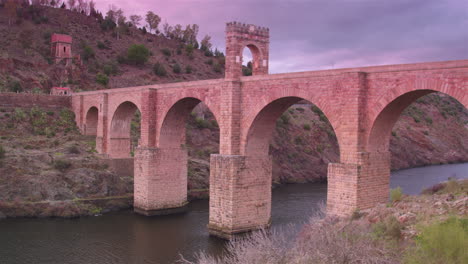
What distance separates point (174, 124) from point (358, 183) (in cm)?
1174

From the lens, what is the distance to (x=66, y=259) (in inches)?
617

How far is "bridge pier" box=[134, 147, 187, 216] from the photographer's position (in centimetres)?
2195

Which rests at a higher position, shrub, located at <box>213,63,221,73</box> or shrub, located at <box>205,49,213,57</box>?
shrub, located at <box>205,49,213,57</box>

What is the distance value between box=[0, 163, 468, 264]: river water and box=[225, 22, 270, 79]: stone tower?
6239mm

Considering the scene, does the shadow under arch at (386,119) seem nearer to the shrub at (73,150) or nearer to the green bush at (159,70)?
the shrub at (73,150)

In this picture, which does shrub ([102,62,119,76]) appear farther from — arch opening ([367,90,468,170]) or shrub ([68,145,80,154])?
arch opening ([367,90,468,170])

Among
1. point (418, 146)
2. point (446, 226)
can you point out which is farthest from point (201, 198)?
point (418, 146)

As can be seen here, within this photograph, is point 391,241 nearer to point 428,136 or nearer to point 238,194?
point 238,194

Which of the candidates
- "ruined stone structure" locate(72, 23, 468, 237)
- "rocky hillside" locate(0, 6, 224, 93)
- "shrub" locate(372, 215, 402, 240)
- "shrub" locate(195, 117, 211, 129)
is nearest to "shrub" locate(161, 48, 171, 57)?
"rocky hillside" locate(0, 6, 224, 93)

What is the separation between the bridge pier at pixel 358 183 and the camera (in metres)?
12.9

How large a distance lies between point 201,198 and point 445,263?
20.8 metres

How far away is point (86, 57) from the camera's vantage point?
5309cm

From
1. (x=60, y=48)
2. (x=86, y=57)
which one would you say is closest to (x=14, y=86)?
(x=60, y=48)

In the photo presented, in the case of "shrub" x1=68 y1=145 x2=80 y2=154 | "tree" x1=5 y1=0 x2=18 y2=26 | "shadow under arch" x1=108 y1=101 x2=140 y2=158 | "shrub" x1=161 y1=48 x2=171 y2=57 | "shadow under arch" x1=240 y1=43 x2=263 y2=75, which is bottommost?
"shrub" x1=68 y1=145 x2=80 y2=154
